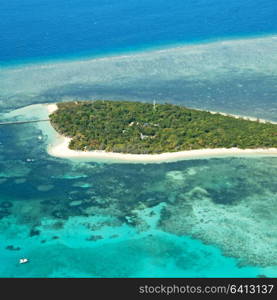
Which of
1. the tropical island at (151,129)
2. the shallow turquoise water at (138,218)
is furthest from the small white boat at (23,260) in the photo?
the tropical island at (151,129)

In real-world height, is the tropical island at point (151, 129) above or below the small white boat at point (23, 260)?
above

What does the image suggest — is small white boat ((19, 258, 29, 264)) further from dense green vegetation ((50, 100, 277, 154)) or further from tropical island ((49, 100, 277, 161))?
dense green vegetation ((50, 100, 277, 154))

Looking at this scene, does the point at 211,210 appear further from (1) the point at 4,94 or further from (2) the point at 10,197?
(1) the point at 4,94

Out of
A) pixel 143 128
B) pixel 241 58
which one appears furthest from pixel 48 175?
pixel 241 58

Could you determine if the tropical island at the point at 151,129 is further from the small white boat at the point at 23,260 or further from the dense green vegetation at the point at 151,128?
the small white boat at the point at 23,260

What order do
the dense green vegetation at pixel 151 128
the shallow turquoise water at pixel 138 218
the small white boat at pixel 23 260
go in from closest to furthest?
the shallow turquoise water at pixel 138 218 < the small white boat at pixel 23 260 < the dense green vegetation at pixel 151 128

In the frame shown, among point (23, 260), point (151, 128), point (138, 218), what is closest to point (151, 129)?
point (151, 128)

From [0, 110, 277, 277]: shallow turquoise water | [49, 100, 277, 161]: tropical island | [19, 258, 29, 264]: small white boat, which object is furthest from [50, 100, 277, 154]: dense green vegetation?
[19, 258, 29, 264]: small white boat

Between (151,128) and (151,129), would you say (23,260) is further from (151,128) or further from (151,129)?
(151,128)
